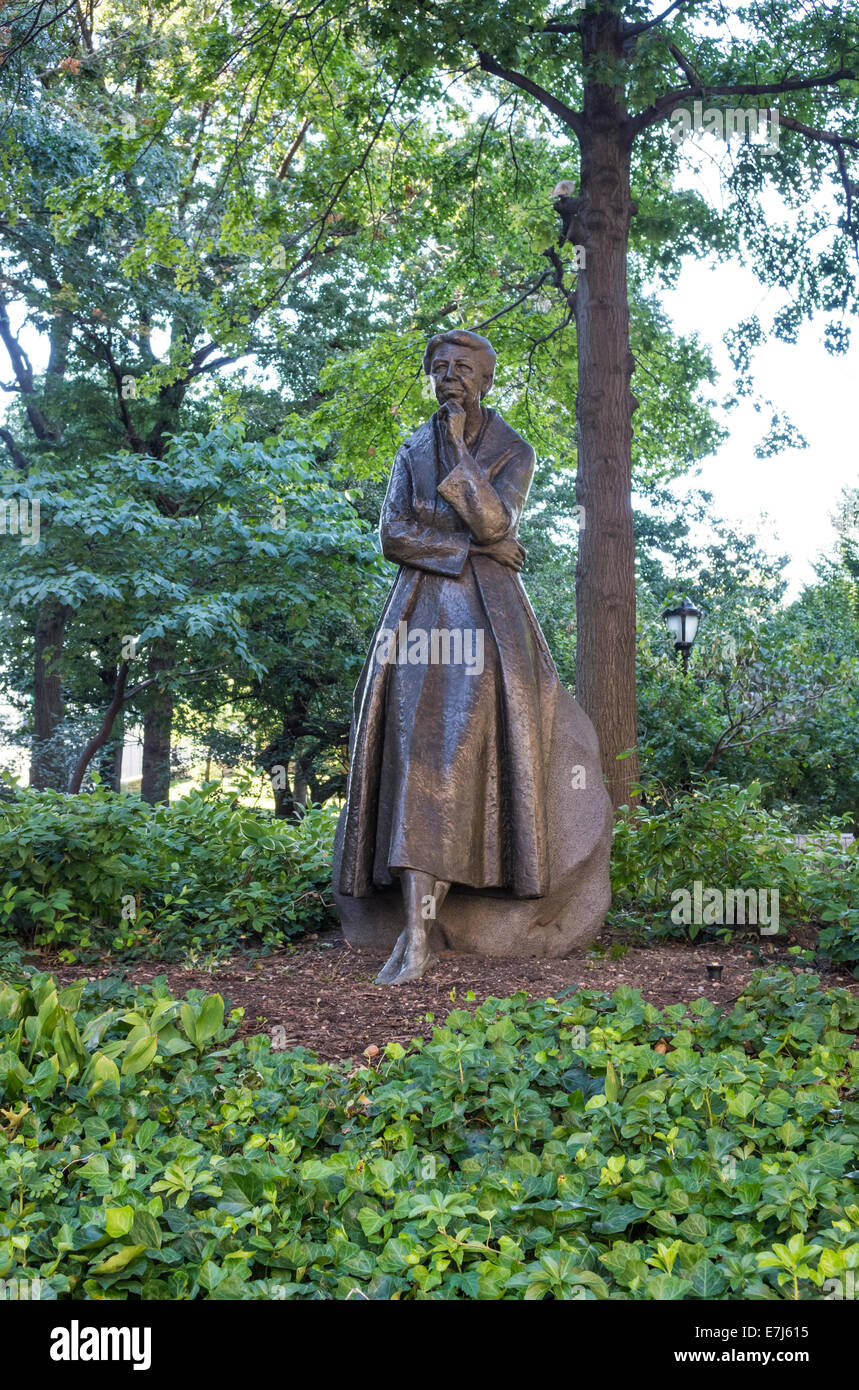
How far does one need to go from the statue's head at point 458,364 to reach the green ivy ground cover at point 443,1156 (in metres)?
3.03

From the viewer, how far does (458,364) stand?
19.4ft

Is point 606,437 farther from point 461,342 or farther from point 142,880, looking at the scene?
point 142,880

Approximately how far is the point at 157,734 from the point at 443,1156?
574 inches

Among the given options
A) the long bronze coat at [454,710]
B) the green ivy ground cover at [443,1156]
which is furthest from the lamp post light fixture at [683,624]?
the green ivy ground cover at [443,1156]

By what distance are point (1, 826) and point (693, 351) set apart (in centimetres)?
972

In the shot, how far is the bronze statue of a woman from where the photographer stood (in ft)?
17.8

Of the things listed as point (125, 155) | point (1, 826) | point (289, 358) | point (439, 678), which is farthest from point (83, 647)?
point (439, 678)

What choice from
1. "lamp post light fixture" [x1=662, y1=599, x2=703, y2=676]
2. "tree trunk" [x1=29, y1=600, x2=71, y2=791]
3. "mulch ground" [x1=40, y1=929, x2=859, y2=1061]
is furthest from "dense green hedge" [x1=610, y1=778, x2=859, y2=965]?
"tree trunk" [x1=29, y1=600, x2=71, y2=791]

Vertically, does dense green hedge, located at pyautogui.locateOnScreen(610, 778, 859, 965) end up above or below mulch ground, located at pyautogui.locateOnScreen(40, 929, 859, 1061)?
above

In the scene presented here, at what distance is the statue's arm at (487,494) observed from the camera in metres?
5.66

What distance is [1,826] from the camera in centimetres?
650

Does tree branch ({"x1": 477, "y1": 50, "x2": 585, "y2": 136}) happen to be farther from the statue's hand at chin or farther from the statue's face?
the statue's hand at chin

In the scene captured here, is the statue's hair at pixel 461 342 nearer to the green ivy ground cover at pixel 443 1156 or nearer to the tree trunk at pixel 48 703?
the green ivy ground cover at pixel 443 1156

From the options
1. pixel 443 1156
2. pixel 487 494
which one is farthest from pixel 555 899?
pixel 443 1156
